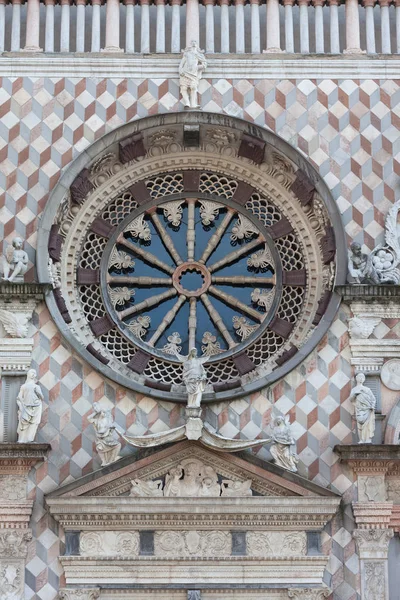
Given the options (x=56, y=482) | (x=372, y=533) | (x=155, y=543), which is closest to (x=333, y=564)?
(x=372, y=533)

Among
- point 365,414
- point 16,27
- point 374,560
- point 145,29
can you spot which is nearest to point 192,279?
point 365,414

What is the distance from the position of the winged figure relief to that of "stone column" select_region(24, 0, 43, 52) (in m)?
3.75

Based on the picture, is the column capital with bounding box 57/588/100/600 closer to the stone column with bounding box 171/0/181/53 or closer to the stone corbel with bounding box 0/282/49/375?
the stone corbel with bounding box 0/282/49/375

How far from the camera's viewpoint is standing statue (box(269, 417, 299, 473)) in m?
22.6

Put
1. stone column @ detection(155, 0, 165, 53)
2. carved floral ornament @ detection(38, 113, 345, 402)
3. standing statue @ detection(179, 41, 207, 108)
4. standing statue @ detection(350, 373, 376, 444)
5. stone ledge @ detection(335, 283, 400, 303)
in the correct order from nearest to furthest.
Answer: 1. standing statue @ detection(350, 373, 376, 444)
2. stone ledge @ detection(335, 283, 400, 303)
3. carved floral ornament @ detection(38, 113, 345, 402)
4. standing statue @ detection(179, 41, 207, 108)
5. stone column @ detection(155, 0, 165, 53)

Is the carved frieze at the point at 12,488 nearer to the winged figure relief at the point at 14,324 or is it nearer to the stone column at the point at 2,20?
the winged figure relief at the point at 14,324

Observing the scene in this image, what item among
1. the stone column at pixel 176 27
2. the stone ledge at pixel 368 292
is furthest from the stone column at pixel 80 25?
the stone ledge at pixel 368 292

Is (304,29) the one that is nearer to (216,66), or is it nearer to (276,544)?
(216,66)

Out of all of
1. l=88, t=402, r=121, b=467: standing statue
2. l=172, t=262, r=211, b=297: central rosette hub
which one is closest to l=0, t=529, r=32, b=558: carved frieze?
l=88, t=402, r=121, b=467: standing statue

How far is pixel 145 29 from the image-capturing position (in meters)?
24.8

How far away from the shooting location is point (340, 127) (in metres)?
24.3

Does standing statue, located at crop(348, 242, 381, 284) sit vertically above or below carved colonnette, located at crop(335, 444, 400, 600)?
above

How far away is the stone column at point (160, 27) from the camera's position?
2468cm

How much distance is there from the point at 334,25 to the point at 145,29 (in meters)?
2.56
